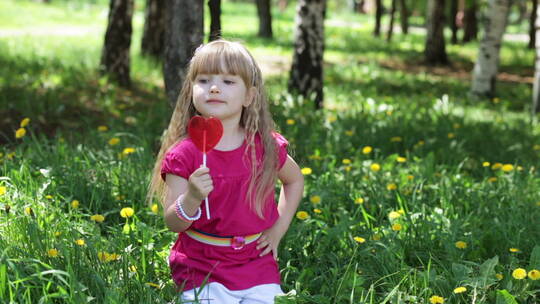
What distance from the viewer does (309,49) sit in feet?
23.8

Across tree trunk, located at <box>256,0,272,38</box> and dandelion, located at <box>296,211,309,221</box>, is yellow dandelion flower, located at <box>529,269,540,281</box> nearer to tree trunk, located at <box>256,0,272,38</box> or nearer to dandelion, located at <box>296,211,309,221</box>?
dandelion, located at <box>296,211,309,221</box>

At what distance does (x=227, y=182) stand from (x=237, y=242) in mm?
257

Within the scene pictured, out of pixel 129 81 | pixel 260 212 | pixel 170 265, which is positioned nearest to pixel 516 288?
pixel 260 212

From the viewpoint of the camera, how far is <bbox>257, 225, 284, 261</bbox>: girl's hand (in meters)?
2.77

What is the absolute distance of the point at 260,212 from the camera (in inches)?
105

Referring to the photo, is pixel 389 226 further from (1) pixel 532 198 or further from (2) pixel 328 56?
(2) pixel 328 56

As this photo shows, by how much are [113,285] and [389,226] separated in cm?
162

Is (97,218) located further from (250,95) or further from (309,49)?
(309,49)

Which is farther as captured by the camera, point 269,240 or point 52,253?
point 269,240

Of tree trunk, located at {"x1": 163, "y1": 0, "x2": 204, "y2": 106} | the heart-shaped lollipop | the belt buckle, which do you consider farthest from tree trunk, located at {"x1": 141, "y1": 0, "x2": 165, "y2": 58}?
the heart-shaped lollipop

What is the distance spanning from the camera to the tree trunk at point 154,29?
9805 mm

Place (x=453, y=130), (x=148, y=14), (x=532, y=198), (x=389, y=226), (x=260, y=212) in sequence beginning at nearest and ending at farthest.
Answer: (x=260, y=212) < (x=389, y=226) < (x=532, y=198) < (x=453, y=130) < (x=148, y=14)

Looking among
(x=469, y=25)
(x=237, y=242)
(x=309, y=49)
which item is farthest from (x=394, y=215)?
(x=469, y=25)

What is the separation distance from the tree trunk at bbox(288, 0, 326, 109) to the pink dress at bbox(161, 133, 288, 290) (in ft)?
15.0
